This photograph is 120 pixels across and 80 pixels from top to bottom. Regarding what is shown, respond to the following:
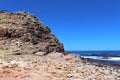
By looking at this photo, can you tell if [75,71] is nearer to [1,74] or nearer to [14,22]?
[1,74]

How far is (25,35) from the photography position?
981 inches

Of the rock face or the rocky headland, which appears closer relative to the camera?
the rocky headland

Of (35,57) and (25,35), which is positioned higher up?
(25,35)

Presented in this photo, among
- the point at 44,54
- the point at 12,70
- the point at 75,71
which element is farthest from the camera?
the point at 44,54

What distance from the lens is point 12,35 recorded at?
80.3ft

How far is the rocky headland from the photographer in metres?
13.6

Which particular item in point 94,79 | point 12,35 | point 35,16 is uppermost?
point 35,16

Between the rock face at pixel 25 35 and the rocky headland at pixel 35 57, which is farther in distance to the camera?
the rock face at pixel 25 35

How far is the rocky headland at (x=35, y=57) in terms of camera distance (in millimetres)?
13562

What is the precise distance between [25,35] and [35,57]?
533 centimetres

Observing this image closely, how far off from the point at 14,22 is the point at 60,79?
47.5ft

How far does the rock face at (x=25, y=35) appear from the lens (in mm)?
23172

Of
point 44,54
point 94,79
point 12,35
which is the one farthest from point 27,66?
point 12,35

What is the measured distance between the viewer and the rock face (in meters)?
23.2
